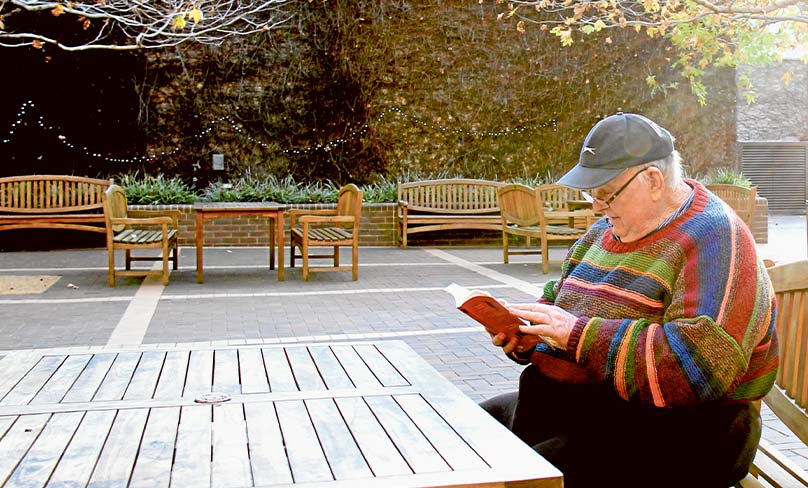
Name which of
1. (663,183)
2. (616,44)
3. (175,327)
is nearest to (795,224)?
(616,44)

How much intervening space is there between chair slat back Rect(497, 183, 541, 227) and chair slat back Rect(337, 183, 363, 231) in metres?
2.05

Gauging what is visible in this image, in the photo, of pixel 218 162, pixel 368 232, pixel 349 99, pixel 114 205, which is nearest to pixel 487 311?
pixel 114 205

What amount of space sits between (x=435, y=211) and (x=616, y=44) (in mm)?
6592

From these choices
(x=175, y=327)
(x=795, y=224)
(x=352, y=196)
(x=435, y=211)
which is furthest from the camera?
(x=795, y=224)

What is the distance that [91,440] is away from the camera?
184cm

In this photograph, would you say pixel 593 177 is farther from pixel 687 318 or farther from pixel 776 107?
pixel 776 107

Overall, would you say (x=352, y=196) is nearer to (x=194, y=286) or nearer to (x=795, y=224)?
(x=194, y=286)

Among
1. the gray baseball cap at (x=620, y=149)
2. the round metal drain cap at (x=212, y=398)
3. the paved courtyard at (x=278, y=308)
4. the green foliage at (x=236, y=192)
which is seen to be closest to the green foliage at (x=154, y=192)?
the green foliage at (x=236, y=192)

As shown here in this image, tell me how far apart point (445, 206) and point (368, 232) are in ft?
4.57

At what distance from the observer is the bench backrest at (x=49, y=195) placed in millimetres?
13000

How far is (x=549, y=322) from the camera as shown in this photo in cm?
226

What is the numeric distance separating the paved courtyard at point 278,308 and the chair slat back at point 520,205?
63 centimetres

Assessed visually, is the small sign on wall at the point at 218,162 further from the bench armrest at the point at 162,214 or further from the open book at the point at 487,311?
the open book at the point at 487,311

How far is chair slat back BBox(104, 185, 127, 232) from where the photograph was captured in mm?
8617
